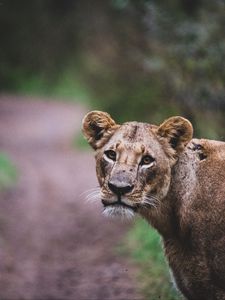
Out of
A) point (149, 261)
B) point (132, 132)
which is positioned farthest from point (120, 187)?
point (149, 261)

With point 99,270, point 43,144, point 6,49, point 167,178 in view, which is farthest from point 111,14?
point 167,178

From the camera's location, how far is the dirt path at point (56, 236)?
882cm

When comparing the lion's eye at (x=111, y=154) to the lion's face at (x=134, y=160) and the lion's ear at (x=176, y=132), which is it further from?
the lion's ear at (x=176, y=132)

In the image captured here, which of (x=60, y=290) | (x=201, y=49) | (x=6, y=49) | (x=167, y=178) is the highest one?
(x=6, y=49)

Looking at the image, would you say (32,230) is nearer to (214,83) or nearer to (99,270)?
(99,270)

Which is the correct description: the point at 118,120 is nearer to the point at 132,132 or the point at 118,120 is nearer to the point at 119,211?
the point at 132,132

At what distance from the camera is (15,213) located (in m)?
12.6

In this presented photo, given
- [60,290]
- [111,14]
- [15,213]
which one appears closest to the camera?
[60,290]

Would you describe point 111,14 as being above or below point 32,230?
above

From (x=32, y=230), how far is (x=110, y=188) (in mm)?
6526

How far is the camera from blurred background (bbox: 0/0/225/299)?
9.19 meters

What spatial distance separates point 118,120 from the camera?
58.0 feet

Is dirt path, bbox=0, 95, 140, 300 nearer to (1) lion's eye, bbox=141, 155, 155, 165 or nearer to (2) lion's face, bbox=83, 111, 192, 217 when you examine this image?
(2) lion's face, bbox=83, 111, 192, 217

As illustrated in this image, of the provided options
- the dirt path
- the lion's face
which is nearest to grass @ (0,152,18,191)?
the dirt path
